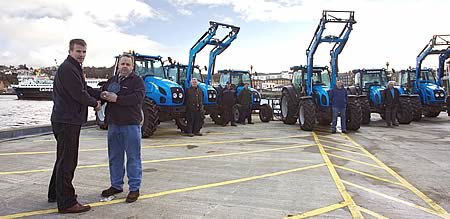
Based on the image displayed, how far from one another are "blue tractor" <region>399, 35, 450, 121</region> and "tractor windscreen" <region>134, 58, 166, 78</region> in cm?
1014

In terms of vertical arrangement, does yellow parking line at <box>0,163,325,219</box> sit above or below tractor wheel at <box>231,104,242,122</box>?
below

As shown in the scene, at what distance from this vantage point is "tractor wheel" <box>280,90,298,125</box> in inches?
522

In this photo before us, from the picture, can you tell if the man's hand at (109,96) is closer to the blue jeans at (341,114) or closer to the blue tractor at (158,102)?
the blue tractor at (158,102)

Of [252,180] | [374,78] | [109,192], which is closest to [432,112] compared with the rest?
[374,78]

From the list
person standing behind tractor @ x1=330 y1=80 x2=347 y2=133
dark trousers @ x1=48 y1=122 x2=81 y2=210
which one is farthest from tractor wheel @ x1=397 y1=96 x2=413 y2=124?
dark trousers @ x1=48 y1=122 x2=81 y2=210

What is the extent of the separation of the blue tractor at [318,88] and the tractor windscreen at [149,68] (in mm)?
4735

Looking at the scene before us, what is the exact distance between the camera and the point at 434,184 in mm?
4867

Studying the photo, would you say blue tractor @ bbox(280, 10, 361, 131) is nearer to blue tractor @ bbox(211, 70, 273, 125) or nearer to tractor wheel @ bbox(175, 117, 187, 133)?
blue tractor @ bbox(211, 70, 273, 125)

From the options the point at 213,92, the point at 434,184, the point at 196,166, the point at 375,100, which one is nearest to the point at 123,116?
the point at 196,166

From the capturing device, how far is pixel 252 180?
4902 millimetres

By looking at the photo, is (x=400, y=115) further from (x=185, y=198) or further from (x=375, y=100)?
(x=185, y=198)

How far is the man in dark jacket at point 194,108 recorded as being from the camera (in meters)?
9.78

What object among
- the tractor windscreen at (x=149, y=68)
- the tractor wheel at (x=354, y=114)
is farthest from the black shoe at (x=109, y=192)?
the tractor wheel at (x=354, y=114)

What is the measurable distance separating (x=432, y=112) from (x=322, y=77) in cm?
700
